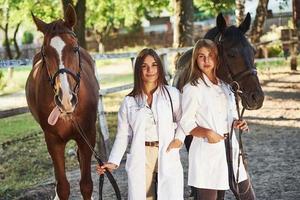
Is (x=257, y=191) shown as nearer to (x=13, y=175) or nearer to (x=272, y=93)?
(x=13, y=175)

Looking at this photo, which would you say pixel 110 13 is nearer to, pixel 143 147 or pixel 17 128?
pixel 17 128

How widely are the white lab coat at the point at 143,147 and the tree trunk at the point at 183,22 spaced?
8.00 m

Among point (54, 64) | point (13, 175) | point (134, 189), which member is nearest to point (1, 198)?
point (13, 175)

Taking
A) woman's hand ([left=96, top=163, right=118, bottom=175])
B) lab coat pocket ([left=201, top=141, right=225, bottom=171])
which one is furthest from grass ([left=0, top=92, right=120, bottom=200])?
lab coat pocket ([left=201, top=141, right=225, bottom=171])

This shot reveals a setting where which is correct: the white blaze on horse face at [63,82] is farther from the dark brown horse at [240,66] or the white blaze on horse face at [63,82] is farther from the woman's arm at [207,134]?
the dark brown horse at [240,66]

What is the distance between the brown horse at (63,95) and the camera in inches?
149

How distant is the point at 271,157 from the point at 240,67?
304 cm

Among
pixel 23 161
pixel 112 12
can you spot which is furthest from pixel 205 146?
pixel 112 12

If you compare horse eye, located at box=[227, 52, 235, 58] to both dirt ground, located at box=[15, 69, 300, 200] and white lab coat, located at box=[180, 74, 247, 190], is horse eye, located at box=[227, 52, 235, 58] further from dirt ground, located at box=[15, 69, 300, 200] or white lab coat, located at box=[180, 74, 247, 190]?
dirt ground, located at box=[15, 69, 300, 200]

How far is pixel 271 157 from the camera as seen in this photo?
6.56 m

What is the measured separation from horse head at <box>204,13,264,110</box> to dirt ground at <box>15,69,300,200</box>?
1480mm

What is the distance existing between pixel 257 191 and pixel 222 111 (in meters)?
1.83

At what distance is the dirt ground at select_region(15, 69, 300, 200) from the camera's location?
16.9ft

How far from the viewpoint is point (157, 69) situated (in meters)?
3.41
